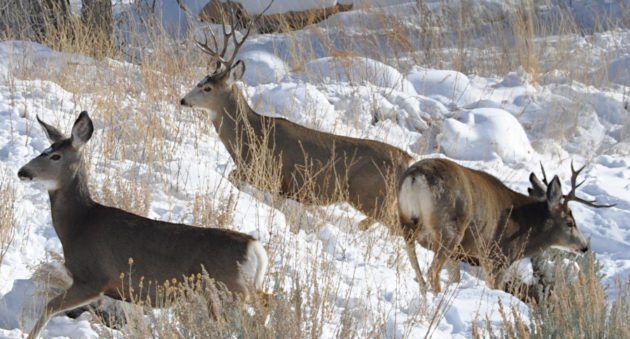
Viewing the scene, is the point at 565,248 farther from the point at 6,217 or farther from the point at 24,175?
the point at 24,175

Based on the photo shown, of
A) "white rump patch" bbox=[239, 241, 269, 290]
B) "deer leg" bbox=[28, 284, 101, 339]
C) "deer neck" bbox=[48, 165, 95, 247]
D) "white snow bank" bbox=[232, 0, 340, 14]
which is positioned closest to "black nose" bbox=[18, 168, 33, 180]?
"deer neck" bbox=[48, 165, 95, 247]

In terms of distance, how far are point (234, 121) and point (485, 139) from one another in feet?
9.74

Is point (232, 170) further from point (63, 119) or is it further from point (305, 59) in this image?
point (305, 59)

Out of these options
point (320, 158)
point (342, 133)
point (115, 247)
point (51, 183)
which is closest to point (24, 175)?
point (51, 183)

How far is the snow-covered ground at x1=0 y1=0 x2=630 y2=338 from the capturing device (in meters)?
6.19

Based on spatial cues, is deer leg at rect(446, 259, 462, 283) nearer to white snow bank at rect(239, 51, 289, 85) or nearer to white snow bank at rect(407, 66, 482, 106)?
white snow bank at rect(407, 66, 482, 106)

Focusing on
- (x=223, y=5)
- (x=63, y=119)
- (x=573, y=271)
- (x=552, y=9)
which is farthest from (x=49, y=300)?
(x=552, y=9)

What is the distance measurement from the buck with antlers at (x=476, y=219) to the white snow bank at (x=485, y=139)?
7.07ft

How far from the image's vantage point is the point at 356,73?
12.0 meters

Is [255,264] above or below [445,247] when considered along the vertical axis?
above

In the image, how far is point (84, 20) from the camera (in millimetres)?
12391

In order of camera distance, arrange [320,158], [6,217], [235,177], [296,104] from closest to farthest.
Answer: [6,217]
[235,177]
[320,158]
[296,104]

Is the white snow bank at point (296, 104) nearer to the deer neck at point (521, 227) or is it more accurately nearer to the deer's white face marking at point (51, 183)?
the deer neck at point (521, 227)

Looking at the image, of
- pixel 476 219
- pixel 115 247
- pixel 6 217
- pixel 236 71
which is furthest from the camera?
pixel 236 71
